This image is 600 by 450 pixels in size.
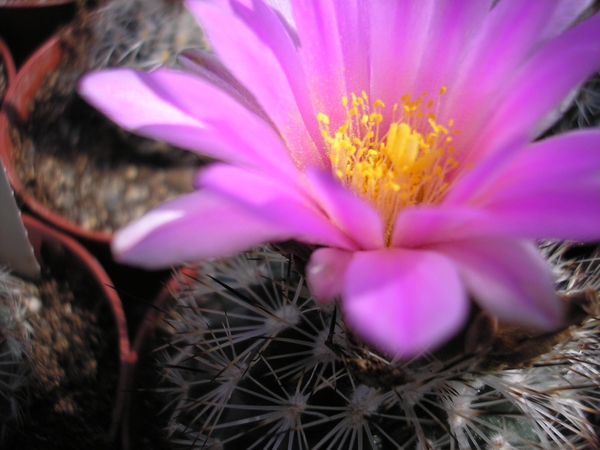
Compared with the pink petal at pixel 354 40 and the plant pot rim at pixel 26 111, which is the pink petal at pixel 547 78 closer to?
the pink petal at pixel 354 40

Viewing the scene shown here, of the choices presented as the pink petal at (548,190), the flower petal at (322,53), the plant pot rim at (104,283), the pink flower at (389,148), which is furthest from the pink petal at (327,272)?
the plant pot rim at (104,283)

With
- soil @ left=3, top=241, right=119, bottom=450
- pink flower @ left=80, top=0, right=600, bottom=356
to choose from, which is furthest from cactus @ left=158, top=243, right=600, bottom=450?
→ soil @ left=3, top=241, right=119, bottom=450

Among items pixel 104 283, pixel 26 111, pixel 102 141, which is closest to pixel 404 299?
pixel 104 283

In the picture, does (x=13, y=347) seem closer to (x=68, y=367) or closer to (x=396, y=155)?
(x=68, y=367)

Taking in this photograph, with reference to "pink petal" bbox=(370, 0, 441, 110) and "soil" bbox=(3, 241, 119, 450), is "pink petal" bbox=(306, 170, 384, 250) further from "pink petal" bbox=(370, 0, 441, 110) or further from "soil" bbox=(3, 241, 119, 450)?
"soil" bbox=(3, 241, 119, 450)

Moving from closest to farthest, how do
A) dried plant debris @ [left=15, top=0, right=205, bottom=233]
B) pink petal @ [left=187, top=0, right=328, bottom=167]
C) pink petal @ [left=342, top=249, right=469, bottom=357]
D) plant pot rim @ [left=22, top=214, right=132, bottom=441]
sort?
1. pink petal @ [left=342, top=249, right=469, bottom=357]
2. pink petal @ [left=187, top=0, right=328, bottom=167]
3. plant pot rim @ [left=22, top=214, right=132, bottom=441]
4. dried plant debris @ [left=15, top=0, right=205, bottom=233]
